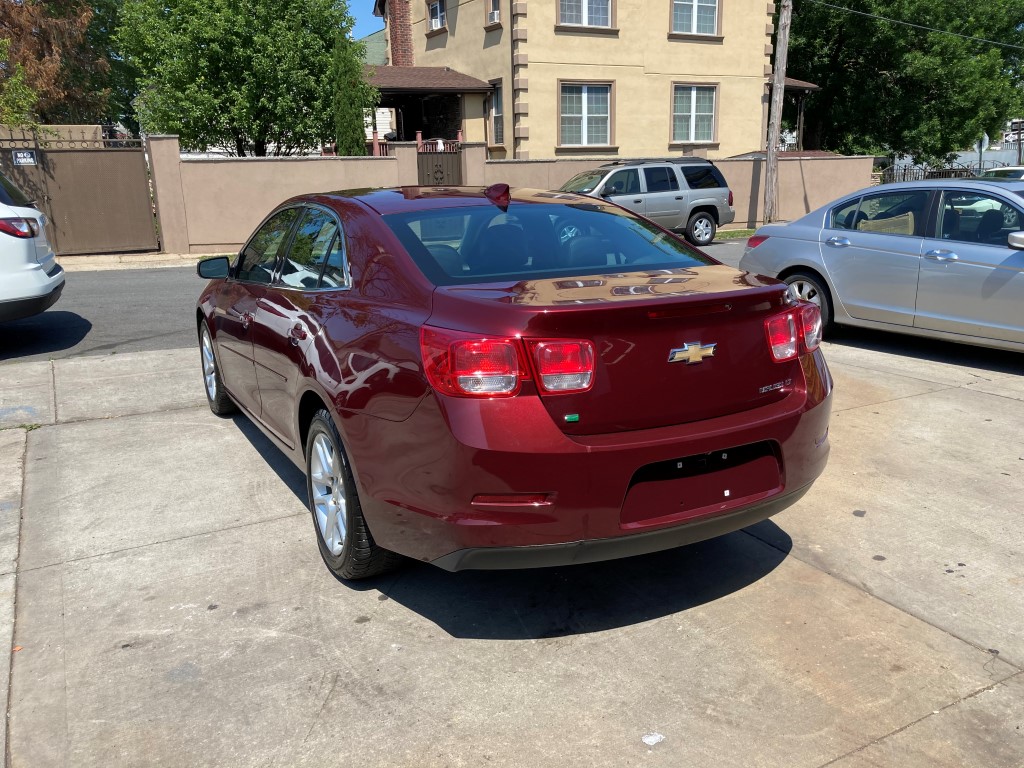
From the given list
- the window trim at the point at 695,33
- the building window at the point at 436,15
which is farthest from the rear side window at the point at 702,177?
the building window at the point at 436,15

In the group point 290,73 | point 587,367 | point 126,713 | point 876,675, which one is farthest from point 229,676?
point 290,73

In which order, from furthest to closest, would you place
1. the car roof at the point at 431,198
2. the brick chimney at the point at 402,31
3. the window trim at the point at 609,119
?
the brick chimney at the point at 402,31, the window trim at the point at 609,119, the car roof at the point at 431,198

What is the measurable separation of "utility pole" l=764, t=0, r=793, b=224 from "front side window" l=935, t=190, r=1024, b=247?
16013mm

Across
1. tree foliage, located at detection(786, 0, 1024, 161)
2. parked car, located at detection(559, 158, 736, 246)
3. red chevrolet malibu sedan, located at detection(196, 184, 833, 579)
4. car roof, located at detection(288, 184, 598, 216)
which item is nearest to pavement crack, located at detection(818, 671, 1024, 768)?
red chevrolet malibu sedan, located at detection(196, 184, 833, 579)

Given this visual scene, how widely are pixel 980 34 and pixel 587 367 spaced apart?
135ft

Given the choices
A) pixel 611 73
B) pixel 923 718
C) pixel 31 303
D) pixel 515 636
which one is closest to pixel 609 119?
pixel 611 73

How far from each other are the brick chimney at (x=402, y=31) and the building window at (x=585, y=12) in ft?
26.1

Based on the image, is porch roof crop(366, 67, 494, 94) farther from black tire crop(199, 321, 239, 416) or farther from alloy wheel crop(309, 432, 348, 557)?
alloy wheel crop(309, 432, 348, 557)

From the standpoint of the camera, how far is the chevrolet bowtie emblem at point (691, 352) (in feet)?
10.3

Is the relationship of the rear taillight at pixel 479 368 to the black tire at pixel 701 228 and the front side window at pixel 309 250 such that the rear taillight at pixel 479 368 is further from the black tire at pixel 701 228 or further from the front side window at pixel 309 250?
the black tire at pixel 701 228

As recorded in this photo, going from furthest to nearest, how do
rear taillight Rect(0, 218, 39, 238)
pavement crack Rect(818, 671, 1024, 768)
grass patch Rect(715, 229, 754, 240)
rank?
grass patch Rect(715, 229, 754, 240)
rear taillight Rect(0, 218, 39, 238)
pavement crack Rect(818, 671, 1024, 768)

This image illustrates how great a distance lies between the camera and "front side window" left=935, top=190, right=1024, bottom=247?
7.07 meters

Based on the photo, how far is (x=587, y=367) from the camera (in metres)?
3.01

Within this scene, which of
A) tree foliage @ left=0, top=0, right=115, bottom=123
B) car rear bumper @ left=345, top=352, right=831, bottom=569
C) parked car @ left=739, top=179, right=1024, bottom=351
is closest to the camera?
car rear bumper @ left=345, top=352, right=831, bottom=569
